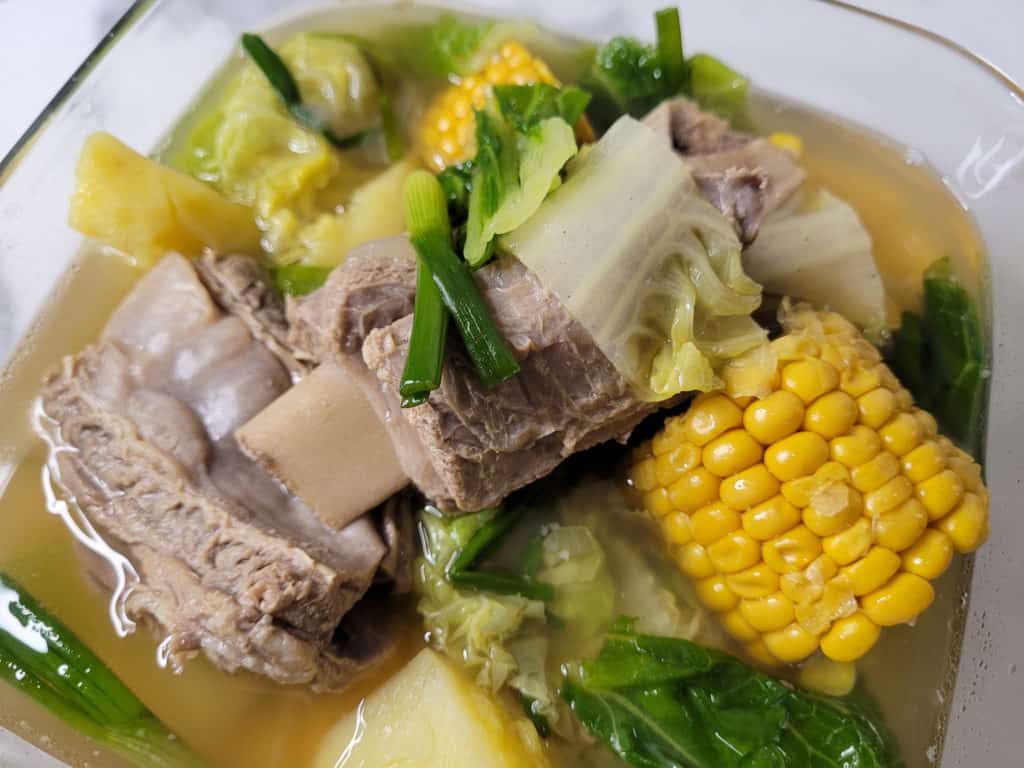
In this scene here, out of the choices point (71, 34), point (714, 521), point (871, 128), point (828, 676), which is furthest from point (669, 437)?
point (71, 34)

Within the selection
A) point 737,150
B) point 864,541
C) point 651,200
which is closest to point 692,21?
point 737,150

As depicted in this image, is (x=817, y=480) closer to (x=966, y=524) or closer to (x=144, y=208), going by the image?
(x=966, y=524)

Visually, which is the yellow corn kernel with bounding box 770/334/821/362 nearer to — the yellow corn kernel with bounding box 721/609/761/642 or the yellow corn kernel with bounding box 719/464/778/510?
the yellow corn kernel with bounding box 719/464/778/510

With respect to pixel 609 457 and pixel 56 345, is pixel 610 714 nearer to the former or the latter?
pixel 609 457

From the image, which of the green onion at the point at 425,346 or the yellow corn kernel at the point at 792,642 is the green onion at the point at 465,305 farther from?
the yellow corn kernel at the point at 792,642

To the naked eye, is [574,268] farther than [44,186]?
No

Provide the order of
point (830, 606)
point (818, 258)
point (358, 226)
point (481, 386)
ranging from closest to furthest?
point (481, 386) → point (830, 606) → point (818, 258) → point (358, 226)

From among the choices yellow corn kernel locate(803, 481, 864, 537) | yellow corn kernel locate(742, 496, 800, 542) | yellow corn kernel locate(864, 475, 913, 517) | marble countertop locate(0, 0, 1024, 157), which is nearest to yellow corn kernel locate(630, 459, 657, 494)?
yellow corn kernel locate(742, 496, 800, 542)
